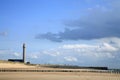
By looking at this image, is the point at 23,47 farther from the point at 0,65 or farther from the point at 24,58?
the point at 0,65

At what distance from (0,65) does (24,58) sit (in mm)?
33057

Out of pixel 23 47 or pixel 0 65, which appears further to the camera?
pixel 23 47

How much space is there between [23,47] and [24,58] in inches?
264

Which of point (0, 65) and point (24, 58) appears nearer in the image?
point (0, 65)

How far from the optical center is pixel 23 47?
155750 millimetres

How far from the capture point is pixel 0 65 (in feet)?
390

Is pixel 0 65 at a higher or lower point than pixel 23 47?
lower

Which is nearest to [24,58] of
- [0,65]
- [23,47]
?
[23,47]

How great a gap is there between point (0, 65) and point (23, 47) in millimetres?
37578

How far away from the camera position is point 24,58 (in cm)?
15150
